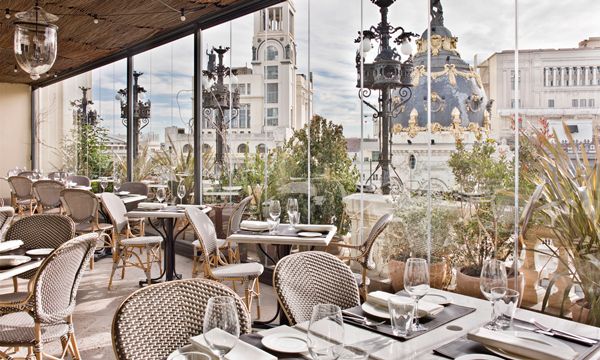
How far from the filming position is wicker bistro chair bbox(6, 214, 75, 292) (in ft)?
11.7

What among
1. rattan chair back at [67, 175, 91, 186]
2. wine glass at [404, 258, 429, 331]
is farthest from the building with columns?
rattan chair back at [67, 175, 91, 186]

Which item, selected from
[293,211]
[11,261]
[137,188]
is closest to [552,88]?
[293,211]

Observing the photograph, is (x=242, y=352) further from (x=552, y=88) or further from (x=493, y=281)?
(x=552, y=88)

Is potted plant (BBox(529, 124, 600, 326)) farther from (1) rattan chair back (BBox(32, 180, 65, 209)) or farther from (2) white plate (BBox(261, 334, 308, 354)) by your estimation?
(1) rattan chair back (BBox(32, 180, 65, 209))

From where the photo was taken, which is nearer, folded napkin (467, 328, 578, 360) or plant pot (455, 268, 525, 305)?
folded napkin (467, 328, 578, 360)

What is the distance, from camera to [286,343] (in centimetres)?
149

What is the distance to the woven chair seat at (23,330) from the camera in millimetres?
2463

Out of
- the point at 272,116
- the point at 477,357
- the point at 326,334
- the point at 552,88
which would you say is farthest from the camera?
the point at 272,116

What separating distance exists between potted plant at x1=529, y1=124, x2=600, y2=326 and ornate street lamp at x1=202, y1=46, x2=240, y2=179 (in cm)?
379

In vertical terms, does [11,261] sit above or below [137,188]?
below

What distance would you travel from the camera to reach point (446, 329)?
1666 millimetres

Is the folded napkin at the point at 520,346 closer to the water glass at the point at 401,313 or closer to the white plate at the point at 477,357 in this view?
the white plate at the point at 477,357

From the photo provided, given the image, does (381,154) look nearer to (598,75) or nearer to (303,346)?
(598,75)

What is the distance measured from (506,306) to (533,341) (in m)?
0.13
